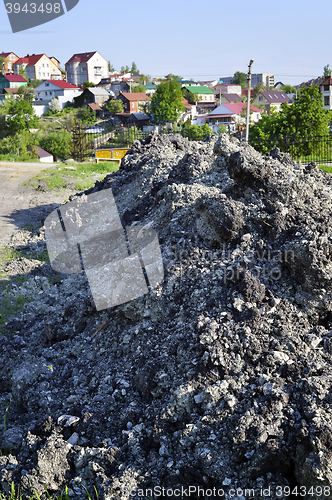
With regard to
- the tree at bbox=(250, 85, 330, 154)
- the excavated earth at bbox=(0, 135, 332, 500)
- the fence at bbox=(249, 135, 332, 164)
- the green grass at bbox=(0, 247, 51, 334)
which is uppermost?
the tree at bbox=(250, 85, 330, 154)

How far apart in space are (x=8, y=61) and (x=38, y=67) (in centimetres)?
1054

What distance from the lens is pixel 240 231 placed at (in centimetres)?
434

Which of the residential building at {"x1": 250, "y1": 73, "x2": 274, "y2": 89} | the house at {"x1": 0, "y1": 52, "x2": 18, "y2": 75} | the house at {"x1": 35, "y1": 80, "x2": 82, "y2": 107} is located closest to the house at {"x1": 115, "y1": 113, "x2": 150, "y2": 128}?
the house at {"x1": 35, "y1": 80, "x2": 82, "y2": 107}

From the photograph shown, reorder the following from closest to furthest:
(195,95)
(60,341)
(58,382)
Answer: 1. (58,382)
2. (60,341)
3. (195,95)

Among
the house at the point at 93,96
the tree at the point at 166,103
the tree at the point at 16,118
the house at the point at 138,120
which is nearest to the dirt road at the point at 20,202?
the tree at the point at 16,118

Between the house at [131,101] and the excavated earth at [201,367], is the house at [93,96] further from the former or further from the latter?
the excavated earth at [201,367]

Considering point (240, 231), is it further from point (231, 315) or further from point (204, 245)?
point (231, 315)

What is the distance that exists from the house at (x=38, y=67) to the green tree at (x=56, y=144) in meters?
60.4

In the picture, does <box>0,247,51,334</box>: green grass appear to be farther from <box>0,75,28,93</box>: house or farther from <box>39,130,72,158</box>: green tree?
<box>0,75,28,93</box>: house

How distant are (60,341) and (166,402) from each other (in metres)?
1.78

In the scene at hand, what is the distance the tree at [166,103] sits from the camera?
45.7 meters

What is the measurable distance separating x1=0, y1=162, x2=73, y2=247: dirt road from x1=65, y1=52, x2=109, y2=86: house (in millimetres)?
81184

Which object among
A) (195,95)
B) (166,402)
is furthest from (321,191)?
(195,95)

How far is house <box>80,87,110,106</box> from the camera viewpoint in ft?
190
